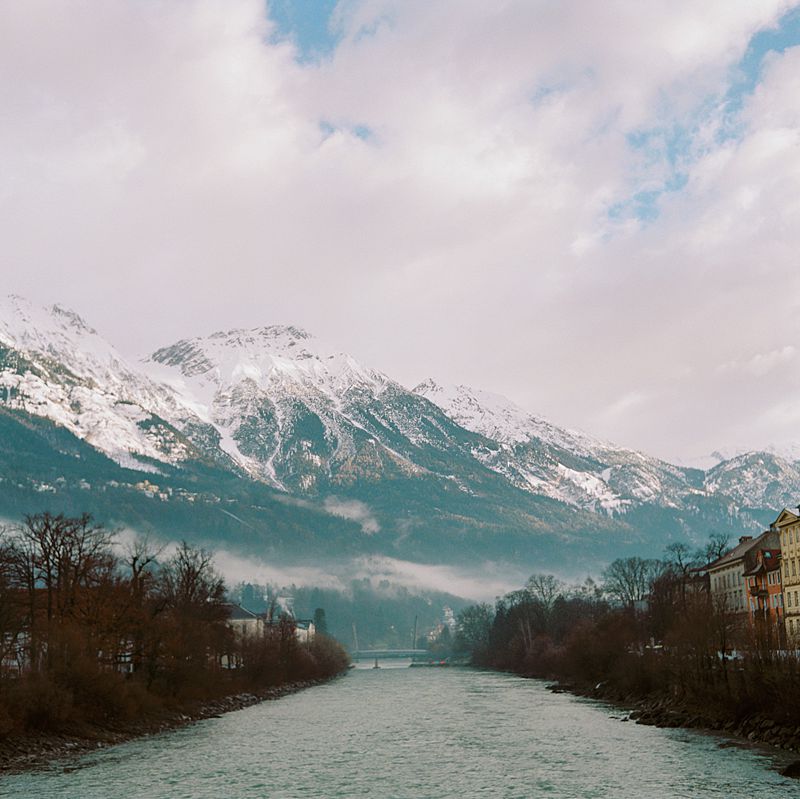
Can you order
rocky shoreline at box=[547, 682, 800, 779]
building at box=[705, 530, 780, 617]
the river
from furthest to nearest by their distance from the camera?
building at box=[705, 530, 780, 617], rocky shoreline at box=[547, 682, 800, 779], the river

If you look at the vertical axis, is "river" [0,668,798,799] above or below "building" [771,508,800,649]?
below

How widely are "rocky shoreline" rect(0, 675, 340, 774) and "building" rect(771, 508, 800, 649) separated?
5768cm

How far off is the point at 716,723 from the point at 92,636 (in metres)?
48.0

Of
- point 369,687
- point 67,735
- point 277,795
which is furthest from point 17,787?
point 369,687

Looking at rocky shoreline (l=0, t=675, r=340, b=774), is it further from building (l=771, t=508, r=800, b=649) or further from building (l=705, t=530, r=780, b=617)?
building (l=705, t=530, r=780, b=617)

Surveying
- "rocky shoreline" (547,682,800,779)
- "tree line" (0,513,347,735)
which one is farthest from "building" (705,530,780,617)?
"tree line" (0,513,347,735)

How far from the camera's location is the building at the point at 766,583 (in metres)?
117

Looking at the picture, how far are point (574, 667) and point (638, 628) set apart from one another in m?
16.8

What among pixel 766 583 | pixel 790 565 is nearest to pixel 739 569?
pixel 766 583

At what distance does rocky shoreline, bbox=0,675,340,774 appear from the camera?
62.4 metres

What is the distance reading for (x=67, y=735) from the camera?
70.9 metres

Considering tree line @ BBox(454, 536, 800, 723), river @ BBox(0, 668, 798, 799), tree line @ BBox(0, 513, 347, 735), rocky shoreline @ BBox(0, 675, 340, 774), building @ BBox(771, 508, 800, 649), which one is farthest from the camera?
building @ BBox(771, 508, 800, 649)

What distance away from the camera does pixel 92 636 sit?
86125 mm

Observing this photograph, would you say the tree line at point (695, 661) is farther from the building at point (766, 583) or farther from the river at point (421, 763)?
the building at point (766, 583)
